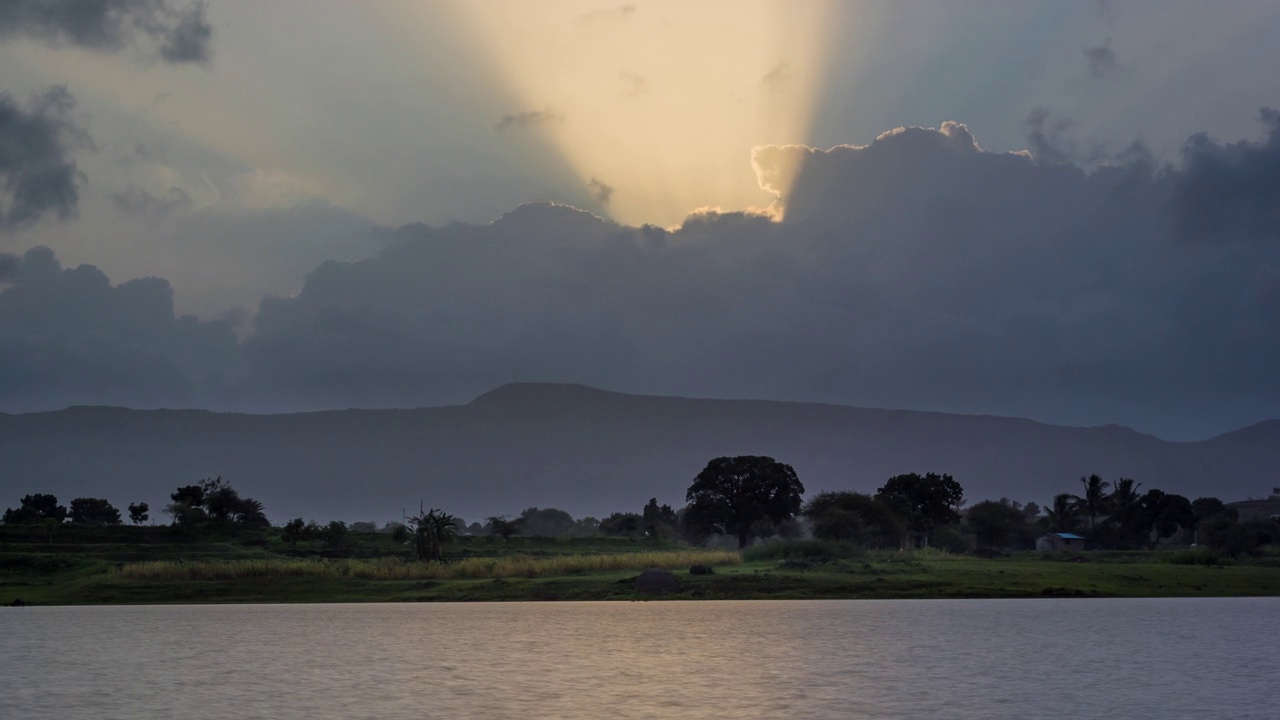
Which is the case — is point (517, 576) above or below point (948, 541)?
below

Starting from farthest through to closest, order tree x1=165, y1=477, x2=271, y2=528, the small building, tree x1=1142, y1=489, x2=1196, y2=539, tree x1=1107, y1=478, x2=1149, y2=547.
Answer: tree x1=1107, y1=478, x2=1149, y2=547 < tree x1=1142, y1=489, x2=1196, y2=539 < the small building < tree x1=165, y1=477, x2=271, y2=528

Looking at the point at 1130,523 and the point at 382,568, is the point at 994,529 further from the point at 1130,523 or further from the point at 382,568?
the point at 382,568

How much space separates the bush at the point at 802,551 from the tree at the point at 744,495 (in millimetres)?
47382

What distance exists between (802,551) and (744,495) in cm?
5701

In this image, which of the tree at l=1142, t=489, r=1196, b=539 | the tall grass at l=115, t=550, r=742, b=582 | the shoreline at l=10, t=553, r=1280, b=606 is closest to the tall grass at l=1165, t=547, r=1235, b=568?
the shoreline at l=10, t=553, r=1280, b=606

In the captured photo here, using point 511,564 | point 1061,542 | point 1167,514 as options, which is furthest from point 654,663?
point 1167,514

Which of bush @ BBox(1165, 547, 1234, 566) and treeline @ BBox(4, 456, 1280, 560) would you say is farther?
treeline @ BBox(4, 456, 1280, 560)

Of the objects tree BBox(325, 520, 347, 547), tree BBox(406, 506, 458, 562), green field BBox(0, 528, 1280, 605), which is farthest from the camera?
tree BBox(325, 520, 347, 547)

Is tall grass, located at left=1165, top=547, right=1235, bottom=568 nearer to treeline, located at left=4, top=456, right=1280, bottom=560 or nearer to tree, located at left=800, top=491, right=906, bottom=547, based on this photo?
treeline, located at left=4, top=456, right=1280, bottom=560

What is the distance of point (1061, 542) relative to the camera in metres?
190

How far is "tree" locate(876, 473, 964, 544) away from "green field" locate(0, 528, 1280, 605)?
47.8 metres

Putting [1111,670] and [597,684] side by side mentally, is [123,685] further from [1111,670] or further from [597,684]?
[1111,670]

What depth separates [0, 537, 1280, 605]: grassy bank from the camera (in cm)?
10256

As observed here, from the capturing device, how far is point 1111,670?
5278 centimetres
